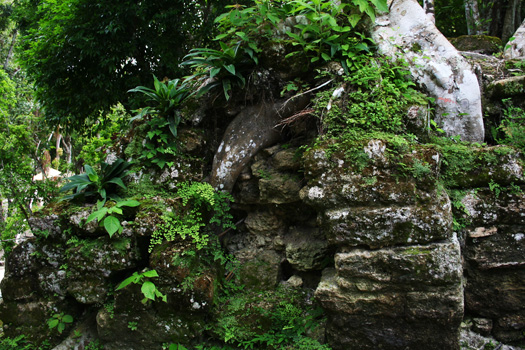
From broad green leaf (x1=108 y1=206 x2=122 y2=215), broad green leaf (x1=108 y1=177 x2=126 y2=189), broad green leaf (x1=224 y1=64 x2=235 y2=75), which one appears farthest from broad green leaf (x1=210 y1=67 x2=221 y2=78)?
broad green leaf (x1=108 y1=206 x2=122 y2=215)

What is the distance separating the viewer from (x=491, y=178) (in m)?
3.53

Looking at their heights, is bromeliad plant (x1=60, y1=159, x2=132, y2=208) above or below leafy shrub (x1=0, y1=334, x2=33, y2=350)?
above

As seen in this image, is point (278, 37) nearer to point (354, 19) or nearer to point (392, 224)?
point (354, 19)

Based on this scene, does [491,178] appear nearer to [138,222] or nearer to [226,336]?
[226,336]

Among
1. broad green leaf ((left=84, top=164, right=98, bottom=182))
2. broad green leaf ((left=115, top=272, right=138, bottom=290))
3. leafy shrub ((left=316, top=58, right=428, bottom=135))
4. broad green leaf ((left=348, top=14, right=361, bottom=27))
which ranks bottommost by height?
broad green leaf ((left=115, top=272, right=138, bottom=290))

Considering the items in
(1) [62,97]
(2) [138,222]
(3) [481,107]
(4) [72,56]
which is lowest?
(2) [138,222]

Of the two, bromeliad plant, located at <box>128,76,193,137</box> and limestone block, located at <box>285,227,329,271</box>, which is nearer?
limestone block, located at <box>285,227,329,271</box>

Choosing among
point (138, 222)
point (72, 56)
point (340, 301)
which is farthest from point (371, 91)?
point (72, 56)

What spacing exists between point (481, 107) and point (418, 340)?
9.54 feet

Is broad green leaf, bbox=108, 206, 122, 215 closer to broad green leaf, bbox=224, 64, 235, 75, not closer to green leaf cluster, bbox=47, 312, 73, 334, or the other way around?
green leaf cluster, bbox=47, 312, 73, 334

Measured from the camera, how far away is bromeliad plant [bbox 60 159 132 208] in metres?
4.30

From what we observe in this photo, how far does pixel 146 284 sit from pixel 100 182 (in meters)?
1.56

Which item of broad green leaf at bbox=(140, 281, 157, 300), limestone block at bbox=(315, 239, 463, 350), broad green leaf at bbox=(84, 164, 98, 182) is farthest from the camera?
broad green leaf at bbox=(84, 164, 98, 182)

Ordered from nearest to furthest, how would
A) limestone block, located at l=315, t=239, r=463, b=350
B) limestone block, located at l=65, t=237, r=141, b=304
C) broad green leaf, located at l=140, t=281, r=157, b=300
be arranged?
limestone block, located at l=315, t=239, r=463, b=350 → broad green leaf, located at l=140, t=281, r=157, b=300 → limestone block, located at l=65, t=237, r=141, b=304
